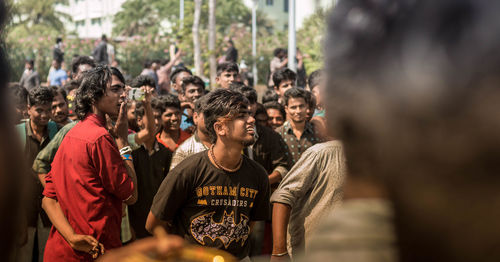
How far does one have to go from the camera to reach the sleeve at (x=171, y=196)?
3930mm

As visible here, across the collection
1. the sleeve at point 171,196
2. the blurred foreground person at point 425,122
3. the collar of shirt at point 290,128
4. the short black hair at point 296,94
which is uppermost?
the blurred foreground person at point 425,122

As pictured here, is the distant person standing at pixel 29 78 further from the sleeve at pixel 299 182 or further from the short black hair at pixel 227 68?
the sleeve at pixel 299 182

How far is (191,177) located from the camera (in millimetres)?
4016

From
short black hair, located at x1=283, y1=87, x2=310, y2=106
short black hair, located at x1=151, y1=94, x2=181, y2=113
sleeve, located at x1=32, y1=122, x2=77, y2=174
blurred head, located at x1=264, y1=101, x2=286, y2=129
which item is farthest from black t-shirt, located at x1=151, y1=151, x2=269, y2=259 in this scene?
blurred head, located at x1=264, y1=101, x2=286, y2=129

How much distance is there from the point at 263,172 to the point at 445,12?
3.60m

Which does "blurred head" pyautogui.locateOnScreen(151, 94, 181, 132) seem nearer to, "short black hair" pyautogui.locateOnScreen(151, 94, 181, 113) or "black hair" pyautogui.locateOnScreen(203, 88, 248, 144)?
"short black hair" pyautogui.locateOnScreen(151, 94, 181, 113)

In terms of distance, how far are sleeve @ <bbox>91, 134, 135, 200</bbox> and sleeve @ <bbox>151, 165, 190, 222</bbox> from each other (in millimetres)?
251

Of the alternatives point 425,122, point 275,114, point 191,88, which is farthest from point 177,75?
point 425,122

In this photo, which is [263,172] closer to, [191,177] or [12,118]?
[191,177]

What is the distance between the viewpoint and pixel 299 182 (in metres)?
4.13

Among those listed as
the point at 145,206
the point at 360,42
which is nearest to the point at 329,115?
the point at 360,42

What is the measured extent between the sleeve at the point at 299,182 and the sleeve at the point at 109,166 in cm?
101

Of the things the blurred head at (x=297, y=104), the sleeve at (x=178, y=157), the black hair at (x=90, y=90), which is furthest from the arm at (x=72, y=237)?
the blurred head at (x=297, y=104)

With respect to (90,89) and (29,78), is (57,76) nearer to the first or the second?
(29,78)
